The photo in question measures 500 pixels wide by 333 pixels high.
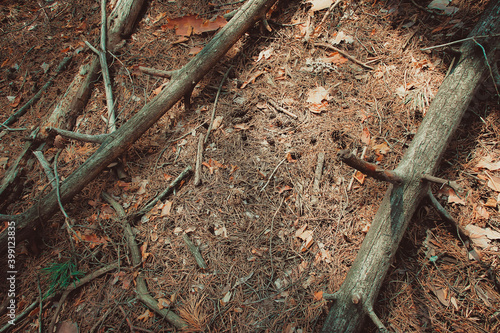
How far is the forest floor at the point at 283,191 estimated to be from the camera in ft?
6.84

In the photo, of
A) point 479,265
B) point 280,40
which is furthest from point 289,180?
point 280,40

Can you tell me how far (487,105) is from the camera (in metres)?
2.41

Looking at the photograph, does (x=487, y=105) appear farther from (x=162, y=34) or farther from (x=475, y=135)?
(x=162, y=34)

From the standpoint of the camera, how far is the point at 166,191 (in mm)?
2787

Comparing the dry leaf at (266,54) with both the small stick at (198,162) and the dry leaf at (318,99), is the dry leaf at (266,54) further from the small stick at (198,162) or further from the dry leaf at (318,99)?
the small stick at (198,162)

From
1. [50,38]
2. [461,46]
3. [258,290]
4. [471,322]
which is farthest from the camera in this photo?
Answer: [50,38]

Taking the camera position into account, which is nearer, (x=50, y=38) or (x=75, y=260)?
(x=75, y=260)

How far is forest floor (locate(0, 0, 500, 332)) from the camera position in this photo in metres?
2.08

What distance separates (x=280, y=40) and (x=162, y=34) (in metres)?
1.83

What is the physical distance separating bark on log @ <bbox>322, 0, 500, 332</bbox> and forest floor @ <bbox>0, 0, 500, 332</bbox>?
0.19 meters

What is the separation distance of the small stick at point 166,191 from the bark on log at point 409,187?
1843 millimetres

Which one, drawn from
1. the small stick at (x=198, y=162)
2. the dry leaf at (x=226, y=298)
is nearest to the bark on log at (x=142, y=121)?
the small stick at (x=198, y=162)

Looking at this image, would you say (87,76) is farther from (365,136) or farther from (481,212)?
(481,212)

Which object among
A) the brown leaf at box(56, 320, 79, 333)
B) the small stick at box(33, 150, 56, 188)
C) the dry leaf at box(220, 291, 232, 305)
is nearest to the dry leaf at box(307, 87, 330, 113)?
the dry leaf at box(220, 291, 232, 305)
